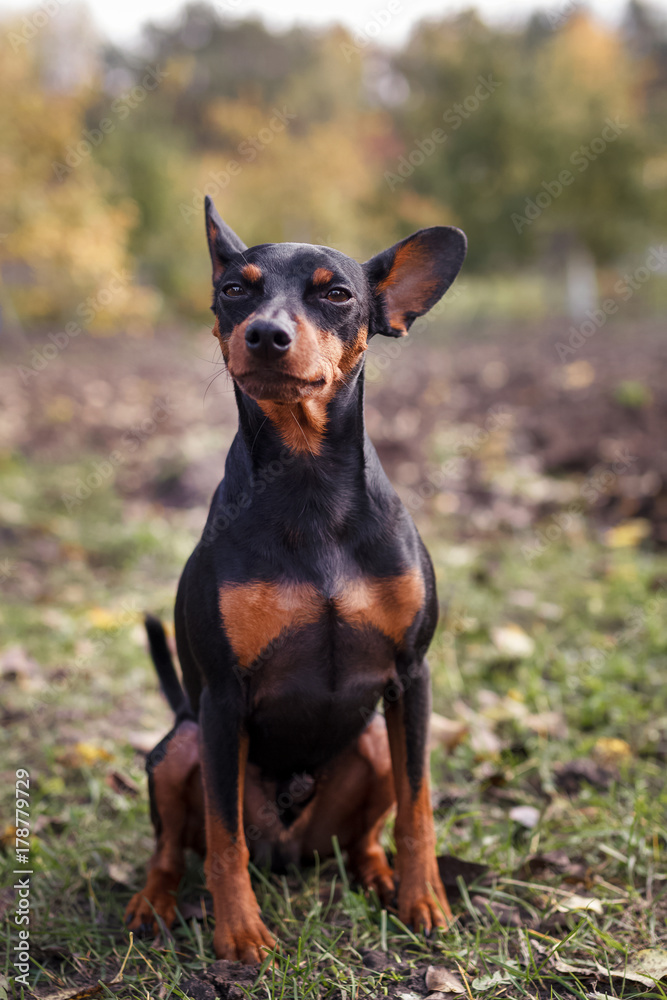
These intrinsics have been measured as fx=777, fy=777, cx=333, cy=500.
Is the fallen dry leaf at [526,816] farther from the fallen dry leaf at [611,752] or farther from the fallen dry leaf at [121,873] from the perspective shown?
the fallen dry leaf at [121,873]

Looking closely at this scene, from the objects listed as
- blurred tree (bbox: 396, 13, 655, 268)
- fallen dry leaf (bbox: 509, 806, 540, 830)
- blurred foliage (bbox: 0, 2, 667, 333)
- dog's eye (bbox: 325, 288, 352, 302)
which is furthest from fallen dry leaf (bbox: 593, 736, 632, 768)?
blurred tree (bbox: 396, 13, 655, 268)

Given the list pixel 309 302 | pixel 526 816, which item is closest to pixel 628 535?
pixel 526 816

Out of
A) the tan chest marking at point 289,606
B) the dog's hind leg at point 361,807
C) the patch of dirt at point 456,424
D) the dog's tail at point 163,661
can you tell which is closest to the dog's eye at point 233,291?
the tan chest marking at point 289,606

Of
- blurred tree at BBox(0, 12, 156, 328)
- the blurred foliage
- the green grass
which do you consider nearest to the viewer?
the green grass

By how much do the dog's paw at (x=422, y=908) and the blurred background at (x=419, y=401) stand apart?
1.26 ft

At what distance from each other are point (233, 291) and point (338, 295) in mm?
259

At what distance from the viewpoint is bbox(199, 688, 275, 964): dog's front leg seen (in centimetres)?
190

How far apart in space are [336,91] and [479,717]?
2339 centimetres

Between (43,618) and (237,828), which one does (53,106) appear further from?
(237,828)

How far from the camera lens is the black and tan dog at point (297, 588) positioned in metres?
1.84

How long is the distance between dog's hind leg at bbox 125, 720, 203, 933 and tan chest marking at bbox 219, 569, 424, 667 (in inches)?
17.6

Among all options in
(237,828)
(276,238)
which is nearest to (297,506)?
(237,828)

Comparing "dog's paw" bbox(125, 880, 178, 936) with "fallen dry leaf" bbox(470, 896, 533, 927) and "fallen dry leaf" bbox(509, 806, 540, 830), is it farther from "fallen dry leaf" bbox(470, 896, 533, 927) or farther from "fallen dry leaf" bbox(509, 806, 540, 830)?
"fallen dry leaf" bbox(509, 806, 540, 830)

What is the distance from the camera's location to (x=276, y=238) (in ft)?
65.0
